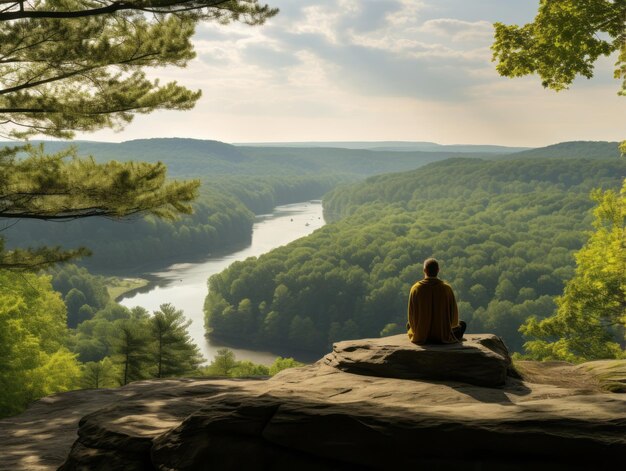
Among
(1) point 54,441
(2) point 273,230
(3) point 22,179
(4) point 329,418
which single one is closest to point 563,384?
A: (4) point 329,418

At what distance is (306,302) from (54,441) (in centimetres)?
7177

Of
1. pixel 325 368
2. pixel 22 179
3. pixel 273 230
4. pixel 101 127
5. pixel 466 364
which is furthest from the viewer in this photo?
pixel 273 230

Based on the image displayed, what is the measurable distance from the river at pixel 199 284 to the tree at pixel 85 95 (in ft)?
168

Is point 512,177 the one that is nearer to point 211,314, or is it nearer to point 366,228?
point 366,228

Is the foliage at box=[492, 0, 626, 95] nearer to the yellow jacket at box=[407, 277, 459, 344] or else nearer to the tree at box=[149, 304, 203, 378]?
the yellow jacket at box=[407, 277, 459, 344]

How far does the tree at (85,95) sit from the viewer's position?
31.7 ft

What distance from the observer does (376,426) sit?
529 centimetres

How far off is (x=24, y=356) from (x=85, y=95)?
12.1 m

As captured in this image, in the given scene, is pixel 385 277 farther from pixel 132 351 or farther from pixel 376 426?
pixel 376 426

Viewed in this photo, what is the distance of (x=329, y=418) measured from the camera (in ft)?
17.9

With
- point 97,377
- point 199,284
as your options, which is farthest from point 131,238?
point 97,377

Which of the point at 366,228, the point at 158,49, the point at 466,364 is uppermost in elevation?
the point at 158,49

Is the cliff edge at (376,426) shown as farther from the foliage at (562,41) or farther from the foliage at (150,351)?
the foliage at (150,351)

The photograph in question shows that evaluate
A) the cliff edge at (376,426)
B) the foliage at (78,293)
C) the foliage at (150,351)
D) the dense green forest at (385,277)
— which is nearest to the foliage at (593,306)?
the cliff edge at (376,426)
